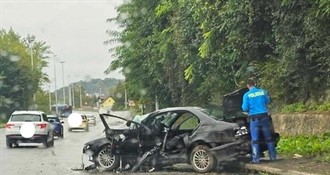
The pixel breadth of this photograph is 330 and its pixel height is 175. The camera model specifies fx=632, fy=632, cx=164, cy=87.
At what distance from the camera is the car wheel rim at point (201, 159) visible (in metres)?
13.6

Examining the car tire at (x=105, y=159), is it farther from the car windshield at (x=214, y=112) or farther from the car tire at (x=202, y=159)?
the car windshield at (x=214, y=112)

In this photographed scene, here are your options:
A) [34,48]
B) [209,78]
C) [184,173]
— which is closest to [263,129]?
[184,173]

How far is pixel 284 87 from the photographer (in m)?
19.9

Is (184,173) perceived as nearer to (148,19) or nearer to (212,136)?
(212,136)

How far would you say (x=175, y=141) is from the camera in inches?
560

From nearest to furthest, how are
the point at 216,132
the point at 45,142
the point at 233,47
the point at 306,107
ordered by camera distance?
the point at 216,132 → the point at 306,107 → the point at 233,47 → the point at 45,142

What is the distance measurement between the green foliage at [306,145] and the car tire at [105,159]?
13.5 feet

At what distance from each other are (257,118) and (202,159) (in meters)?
1.48

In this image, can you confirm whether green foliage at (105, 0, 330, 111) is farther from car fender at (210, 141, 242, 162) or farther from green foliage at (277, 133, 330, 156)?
car fender at (210, 141, 242, 162)

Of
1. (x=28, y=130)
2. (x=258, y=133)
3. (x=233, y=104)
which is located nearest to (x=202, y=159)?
(x=258, y=133)

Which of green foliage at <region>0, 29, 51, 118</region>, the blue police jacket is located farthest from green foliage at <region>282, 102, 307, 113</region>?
green foliage at <region>0, 29, 51, 118</region>

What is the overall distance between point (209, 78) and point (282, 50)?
7662 mm

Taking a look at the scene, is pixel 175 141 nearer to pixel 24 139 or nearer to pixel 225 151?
pixel 225 151

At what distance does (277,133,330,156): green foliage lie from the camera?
14.1m
